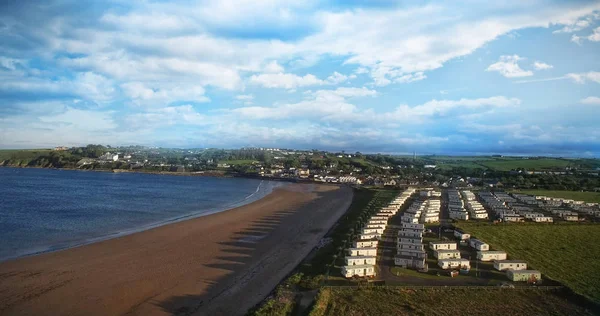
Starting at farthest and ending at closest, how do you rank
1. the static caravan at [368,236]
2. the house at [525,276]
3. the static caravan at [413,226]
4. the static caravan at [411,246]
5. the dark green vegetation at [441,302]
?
the static caravan at [413,226] → the static caravan at [368,236] → the static caravan at [411,246] → the house at [525,276] → the dark green vegetation at [441,302]

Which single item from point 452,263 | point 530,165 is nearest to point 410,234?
point 452,263

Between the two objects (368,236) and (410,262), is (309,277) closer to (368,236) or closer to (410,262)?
(410,262)

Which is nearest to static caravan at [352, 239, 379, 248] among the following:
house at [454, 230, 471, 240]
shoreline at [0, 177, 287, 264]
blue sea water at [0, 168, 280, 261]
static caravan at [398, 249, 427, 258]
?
static caravan at [398, 249, 427, 258]

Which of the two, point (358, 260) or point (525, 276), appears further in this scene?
point (358, 260)

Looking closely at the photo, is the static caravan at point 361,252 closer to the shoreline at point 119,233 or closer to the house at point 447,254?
the house at point 447,254

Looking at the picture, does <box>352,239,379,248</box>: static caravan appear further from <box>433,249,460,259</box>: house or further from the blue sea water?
the blue sea water

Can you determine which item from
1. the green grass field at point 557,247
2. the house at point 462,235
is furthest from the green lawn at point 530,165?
the house at point 462,235

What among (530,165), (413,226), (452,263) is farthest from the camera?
(530,165)
